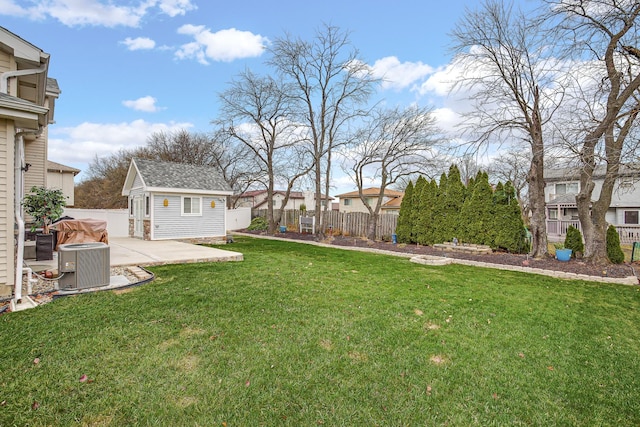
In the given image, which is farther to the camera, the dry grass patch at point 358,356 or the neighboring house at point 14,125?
the neighboring house at point 14,125

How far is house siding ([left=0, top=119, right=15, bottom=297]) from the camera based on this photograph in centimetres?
423

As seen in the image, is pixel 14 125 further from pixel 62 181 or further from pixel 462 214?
pixel 62 181

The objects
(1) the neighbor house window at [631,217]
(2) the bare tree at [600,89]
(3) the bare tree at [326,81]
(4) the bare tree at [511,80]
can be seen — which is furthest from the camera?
(1) the neighbor house window at [631,217]

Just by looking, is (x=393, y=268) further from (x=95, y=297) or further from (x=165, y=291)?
(x=95, y=297)

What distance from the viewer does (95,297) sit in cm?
451

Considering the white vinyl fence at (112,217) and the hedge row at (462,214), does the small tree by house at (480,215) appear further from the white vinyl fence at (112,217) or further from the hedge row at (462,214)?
the white vinyl fence at (112,217)

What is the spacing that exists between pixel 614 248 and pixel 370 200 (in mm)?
25738

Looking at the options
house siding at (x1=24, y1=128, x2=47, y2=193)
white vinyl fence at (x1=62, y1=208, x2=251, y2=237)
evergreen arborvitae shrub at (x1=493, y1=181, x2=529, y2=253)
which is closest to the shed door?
white vinyl fence at (x1=62, y1=208, x2=251, y2=237)

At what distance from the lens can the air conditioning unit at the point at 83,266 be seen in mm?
4688

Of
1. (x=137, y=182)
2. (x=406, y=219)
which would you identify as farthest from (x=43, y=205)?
(x=406, y=219)

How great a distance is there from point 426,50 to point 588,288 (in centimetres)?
853

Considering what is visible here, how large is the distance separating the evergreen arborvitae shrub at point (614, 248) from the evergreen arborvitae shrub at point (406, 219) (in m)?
6.35

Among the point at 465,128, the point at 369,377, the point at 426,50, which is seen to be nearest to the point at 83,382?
the point at 369,377

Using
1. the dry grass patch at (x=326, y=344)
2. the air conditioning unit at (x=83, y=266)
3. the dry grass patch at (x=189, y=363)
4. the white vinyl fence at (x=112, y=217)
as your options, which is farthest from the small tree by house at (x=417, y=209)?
the white vinyl fence at (x=112, y=217)
